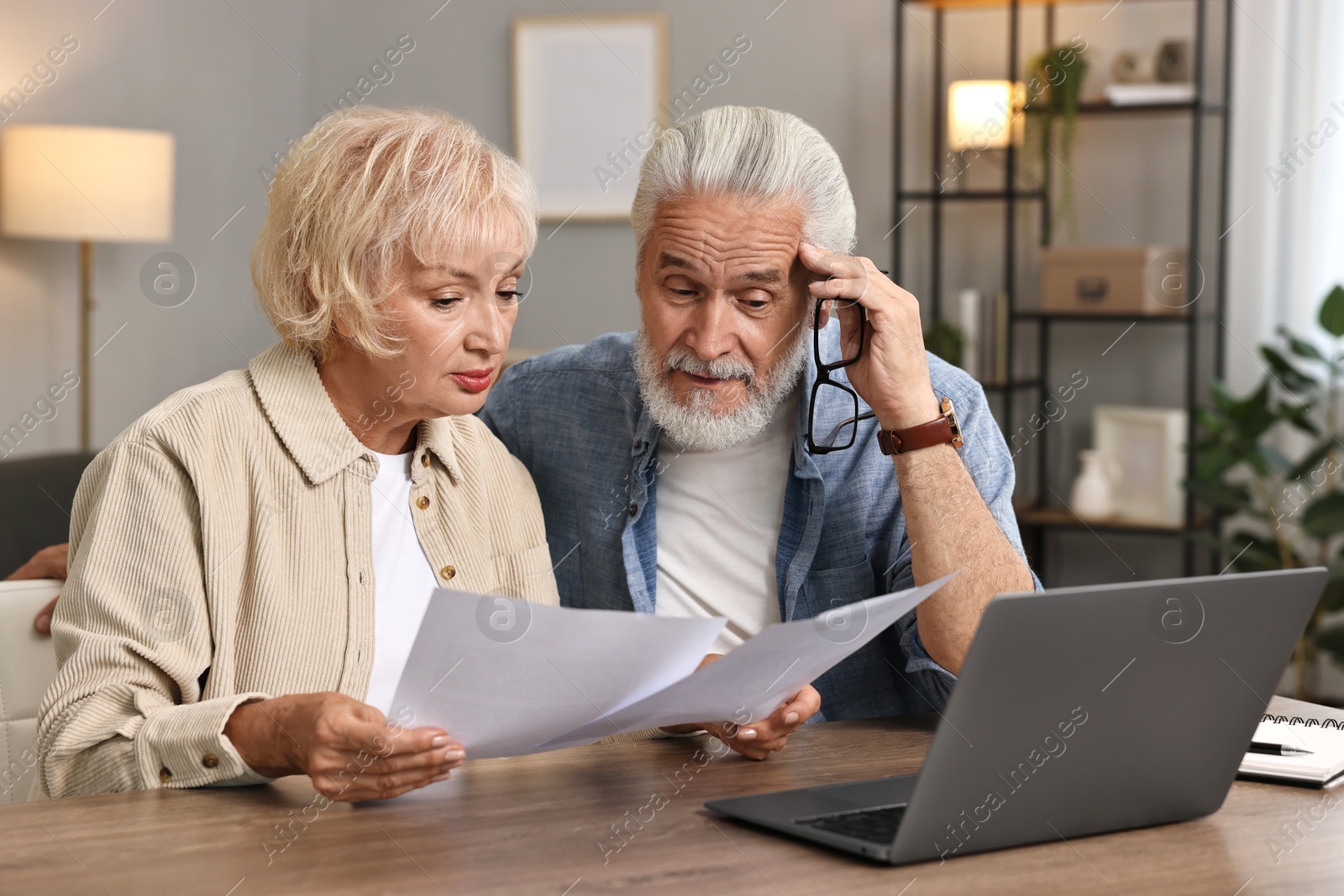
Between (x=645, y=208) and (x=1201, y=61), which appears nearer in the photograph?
(x=645, y=208)

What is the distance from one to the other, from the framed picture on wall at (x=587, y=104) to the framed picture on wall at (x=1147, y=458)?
6.09 ft

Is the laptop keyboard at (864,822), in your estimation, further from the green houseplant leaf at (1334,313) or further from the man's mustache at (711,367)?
the green houseplant leaf at (1334,313)

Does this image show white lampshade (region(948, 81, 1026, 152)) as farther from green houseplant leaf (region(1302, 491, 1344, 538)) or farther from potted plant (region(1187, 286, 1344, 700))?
green houseplant leaf (region(1302, 491, 1344, 538))

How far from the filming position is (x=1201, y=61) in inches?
147

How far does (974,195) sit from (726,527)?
8.89 feet

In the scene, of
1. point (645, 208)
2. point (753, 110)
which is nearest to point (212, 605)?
point (645, 208)

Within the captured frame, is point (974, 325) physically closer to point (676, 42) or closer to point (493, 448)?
point (676, 42)

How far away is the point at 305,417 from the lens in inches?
54.6

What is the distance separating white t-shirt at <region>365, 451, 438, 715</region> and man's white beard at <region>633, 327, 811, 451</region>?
1.10ft

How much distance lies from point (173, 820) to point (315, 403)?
21.0 inches

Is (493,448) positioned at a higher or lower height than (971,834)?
higher

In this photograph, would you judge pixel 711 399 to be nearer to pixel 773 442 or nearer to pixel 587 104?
pixel 773 442

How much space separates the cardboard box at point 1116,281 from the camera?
12.7ft

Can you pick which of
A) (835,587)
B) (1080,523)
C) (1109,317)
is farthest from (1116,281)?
(835,587)
